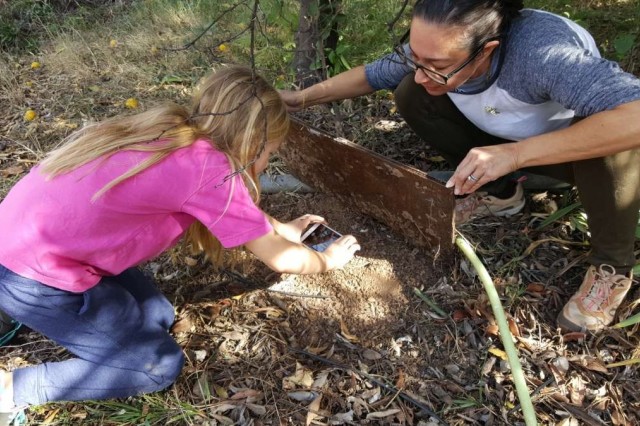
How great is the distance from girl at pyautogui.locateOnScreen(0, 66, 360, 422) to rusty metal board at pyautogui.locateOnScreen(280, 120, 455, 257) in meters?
0.53

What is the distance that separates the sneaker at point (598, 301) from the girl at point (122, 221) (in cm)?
105

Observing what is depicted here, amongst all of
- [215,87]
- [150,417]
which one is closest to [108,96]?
[215,87]

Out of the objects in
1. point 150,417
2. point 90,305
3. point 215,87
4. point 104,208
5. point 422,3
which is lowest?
point 150,417

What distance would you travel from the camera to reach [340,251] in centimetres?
199

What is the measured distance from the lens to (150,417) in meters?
1.76

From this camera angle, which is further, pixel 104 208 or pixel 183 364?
pixel 183 364

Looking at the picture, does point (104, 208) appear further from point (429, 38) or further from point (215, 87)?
point (429, 38)

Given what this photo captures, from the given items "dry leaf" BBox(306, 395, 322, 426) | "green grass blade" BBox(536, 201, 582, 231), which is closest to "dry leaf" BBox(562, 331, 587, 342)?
"green grass blade" BBox(536, 201, 582, 231)

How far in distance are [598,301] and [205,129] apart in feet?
5.23

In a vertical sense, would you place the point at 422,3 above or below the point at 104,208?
above

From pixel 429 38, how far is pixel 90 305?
57.4 inches

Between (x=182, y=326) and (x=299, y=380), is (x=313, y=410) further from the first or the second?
(x=182, y=326)

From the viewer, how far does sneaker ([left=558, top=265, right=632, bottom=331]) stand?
185 centimetres

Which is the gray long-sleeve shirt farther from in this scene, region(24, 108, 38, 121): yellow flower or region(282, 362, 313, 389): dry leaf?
region(24, 108, 38, 121): yellow flower
